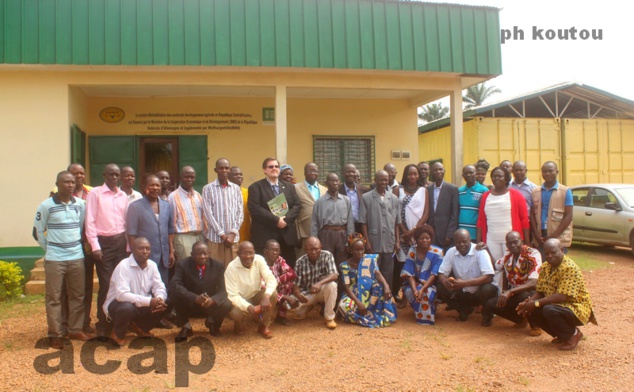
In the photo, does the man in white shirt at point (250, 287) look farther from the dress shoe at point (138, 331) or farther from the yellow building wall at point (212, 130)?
the yellow building wall at point (212, 130)

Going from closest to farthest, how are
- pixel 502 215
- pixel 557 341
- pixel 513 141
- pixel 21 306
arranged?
pixel 557 341 < pixel 502 215 < pixel 21 306 < pixel 513 141

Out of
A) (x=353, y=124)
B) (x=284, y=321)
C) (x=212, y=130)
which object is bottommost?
(x=284, y=321)

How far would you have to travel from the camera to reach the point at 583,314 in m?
4.94

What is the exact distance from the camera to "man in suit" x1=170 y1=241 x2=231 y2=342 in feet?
17.7

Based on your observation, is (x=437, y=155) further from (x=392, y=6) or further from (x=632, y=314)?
(x=632, y=314)

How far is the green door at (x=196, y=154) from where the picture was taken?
10.5 metres

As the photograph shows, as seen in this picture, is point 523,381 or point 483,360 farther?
point 483,360

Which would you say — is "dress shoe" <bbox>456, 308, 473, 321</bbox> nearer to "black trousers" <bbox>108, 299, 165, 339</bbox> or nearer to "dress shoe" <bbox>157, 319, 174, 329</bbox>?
"dress shoe" <bbox>157, 319, 174, 329</bbox>

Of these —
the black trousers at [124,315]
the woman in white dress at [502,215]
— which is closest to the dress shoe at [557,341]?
the woman in white dress at [502,215]

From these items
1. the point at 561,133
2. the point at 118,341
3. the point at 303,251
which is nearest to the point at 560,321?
the point at 303,251

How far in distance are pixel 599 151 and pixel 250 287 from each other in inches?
471

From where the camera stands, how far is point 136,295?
523 centimetres

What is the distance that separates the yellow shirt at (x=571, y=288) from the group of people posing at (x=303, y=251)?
0.01 metres

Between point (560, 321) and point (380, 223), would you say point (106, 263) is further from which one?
point (560, 321)
